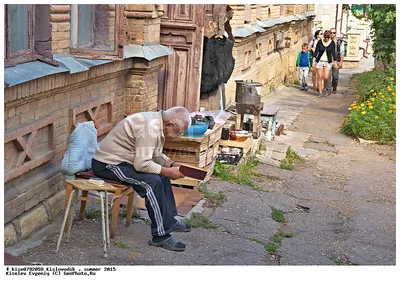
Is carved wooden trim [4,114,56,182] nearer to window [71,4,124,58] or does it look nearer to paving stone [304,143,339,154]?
window [71,4,124,58]

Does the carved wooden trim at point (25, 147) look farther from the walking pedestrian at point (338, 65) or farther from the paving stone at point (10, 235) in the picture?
the walking pedestrian at point (338, 65)

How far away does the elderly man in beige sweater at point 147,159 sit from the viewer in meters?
6.40

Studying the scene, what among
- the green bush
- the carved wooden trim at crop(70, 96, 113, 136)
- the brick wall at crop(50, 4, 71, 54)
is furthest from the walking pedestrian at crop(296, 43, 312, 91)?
the brick wall at crop(50, 4, 71, 54)

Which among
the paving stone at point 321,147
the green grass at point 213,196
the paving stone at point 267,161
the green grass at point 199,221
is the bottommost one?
the paving stone at point 321,147

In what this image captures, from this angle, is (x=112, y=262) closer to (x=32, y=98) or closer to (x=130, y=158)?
(x=130, y=158)

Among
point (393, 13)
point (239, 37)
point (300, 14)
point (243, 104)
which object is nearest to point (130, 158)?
point (243, 104)

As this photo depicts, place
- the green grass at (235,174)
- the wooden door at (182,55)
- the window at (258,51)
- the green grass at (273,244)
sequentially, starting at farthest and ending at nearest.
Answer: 1. the window at (258,51)
2. the wooden door at (182,55)
3. the green grass at (235,174)
4. the green grass at (273,244)

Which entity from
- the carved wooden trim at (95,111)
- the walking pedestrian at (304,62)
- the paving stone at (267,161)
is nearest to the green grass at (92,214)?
the carved wooden trim at (95,111)

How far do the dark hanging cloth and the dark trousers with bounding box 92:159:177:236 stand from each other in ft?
16.8

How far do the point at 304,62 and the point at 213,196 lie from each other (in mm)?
11834

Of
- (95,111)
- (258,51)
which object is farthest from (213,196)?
(258,51)

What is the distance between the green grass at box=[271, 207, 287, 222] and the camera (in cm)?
841

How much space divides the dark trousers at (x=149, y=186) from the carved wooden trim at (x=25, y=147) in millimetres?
539

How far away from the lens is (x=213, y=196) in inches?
346
